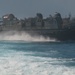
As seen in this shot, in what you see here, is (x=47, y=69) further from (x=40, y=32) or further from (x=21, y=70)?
(x=40, y=32)

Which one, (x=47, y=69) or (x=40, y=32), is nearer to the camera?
(x=47, y=69)

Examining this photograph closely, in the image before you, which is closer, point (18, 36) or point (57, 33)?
point (57, 33)

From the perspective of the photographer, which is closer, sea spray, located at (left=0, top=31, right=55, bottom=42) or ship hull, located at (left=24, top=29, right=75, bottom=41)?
ship hull, located at (left=24, top=29, right=75, bottom=41)

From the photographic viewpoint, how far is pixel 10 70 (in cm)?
1894

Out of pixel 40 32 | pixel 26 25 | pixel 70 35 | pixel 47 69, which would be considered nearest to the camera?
pixel 47 69

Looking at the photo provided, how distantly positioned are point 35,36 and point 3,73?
61874mm

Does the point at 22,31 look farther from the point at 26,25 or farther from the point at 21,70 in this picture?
the point at 21,70

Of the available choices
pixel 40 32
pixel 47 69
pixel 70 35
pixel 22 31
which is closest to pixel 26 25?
pixel 22 31

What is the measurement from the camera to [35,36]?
7969 centimetres

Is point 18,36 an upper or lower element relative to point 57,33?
lower

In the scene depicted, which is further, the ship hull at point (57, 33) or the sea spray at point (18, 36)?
the sea spray at point (18, 36)

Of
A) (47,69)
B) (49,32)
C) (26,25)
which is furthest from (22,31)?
(47,69)

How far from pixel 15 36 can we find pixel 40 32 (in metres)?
7.02

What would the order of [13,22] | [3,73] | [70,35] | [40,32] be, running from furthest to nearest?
[13,22]
[40,32]
[70,35]
[3,73]
